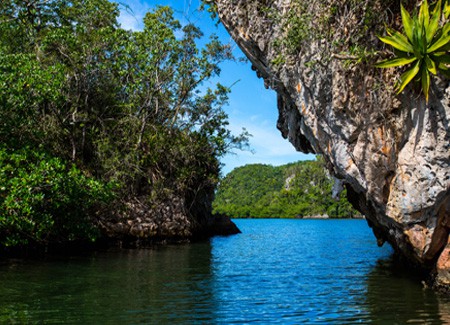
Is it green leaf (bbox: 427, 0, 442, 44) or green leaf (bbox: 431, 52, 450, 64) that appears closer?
green leaf (bbox: 427, 0, 442, 44)

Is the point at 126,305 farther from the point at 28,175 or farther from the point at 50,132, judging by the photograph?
the point at 50,132

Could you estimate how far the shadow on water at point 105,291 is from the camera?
9.09 metres

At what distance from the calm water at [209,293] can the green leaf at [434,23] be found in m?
6.05

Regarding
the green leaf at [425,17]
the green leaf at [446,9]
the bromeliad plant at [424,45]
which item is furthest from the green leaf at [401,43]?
the green leaf at [446,9]

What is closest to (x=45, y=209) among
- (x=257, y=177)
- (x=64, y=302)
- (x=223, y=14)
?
(x=64, y=302)

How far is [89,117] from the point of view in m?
26.2

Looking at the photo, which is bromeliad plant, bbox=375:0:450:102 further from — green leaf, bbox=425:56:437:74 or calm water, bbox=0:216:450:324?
calm water, bbox=0:216:450:324

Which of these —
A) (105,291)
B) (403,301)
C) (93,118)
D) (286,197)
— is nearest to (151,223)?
(93,118)

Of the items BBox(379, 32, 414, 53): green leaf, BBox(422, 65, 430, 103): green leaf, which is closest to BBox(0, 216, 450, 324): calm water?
BBox(422, 65, 430, 103): green leaf

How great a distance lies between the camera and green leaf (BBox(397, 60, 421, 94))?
9320 millimetres

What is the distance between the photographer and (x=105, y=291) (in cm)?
1174

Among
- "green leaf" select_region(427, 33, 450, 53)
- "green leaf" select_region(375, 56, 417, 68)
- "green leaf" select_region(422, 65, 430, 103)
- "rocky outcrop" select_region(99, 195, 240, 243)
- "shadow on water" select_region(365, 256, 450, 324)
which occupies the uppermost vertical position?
"green leaf" select_region(427, 33, 450, 53)

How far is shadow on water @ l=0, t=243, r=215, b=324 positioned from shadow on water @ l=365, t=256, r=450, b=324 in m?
3.99

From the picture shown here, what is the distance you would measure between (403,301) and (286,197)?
12880cm
